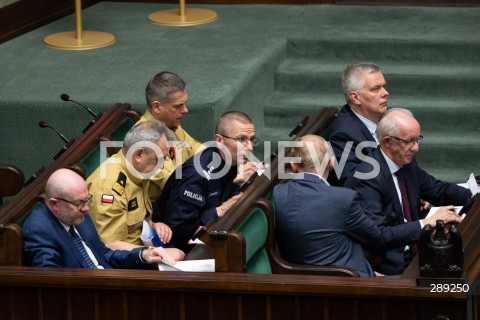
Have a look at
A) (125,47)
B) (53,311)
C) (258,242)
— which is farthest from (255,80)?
(53,311)

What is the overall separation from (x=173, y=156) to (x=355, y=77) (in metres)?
1.02

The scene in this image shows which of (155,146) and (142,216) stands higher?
(155,146)

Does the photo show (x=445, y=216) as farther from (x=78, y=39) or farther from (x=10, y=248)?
(x=78, y=39)

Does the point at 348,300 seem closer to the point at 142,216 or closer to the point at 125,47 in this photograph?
the point at 142,216

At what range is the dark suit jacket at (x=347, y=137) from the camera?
6039mm

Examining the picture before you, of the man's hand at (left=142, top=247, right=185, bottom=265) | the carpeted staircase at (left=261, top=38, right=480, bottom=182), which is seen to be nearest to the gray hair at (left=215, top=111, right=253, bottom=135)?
the man's hand at (left=142, top=247, right=185, bottom=265)

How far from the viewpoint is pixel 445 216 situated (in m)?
5.65

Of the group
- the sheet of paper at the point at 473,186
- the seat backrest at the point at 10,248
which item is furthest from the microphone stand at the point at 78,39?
the seat backrest at the point at 10,248

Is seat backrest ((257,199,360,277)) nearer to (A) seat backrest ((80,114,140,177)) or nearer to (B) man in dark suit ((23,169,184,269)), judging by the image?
(B) man in dark suit ((23,169,184,269))

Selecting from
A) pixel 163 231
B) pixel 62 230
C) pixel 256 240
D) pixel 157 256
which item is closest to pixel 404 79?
pixel 163 231

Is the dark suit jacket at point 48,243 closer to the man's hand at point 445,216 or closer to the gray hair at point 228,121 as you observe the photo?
the gray hair at point 228,121

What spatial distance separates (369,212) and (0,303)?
1.73m

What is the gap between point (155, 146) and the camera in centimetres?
573

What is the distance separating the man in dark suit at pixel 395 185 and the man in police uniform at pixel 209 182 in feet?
1.81
